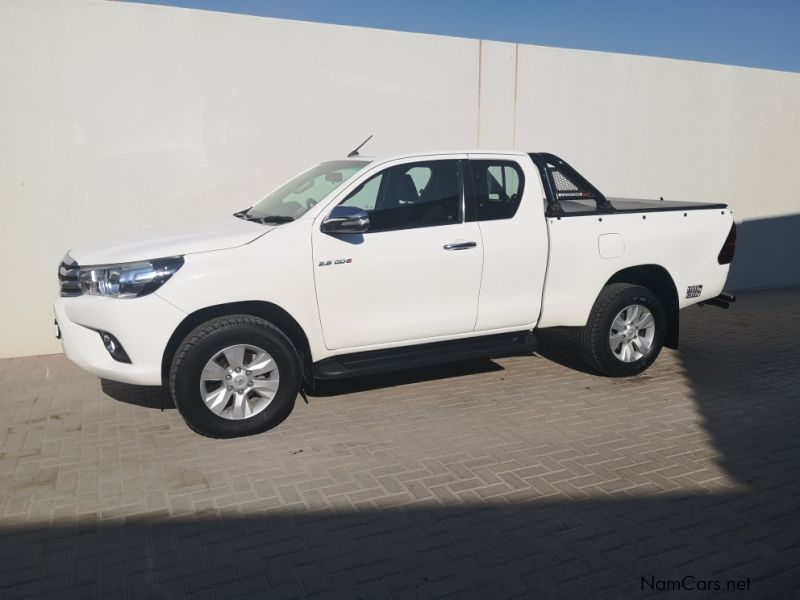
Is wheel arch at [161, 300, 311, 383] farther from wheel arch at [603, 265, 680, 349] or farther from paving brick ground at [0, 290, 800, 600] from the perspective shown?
wheel arch at [603, 265, 680, 349]

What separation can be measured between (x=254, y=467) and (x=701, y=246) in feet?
14.2

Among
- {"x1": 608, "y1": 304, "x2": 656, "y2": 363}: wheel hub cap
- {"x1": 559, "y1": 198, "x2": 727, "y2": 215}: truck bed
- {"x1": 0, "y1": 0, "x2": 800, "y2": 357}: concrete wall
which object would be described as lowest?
{"x1": 608, "y1": 304, "x2": 656, "y2": 363}: wheel hub cap

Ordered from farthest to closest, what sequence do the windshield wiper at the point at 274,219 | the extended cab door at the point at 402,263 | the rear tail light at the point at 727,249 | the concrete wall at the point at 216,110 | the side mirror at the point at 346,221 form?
the concrete wall at the point at 216,110
the rear tail light at the point at 727,249
the windshield wiper at the point at 274,219
the extended cab door at the point at 402,263
the side mirror at the point at 346,221

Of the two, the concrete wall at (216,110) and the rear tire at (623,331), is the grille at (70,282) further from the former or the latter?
the rear tire at (623,331)

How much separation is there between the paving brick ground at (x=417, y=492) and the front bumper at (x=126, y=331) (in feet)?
1.79

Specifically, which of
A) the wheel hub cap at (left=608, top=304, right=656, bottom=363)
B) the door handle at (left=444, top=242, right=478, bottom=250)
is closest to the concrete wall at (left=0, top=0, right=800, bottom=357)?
the door handle at (left=444, top=242, right=478, bottom=250)

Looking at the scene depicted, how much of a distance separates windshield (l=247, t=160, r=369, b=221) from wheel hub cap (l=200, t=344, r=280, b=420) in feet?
3.45

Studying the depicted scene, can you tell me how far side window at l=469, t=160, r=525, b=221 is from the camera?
17.6ft

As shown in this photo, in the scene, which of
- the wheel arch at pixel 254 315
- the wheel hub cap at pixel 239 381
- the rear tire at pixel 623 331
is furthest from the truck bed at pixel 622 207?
the wheel hub cap at pixel 239 381

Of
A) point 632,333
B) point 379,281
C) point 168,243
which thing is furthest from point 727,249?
point 168,243

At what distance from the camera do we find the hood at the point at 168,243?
176 inches

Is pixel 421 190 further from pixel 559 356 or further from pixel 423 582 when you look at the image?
pixel 423 582

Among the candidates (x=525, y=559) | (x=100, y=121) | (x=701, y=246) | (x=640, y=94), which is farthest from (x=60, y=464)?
(x=640, y=94)

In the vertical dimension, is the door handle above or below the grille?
above
